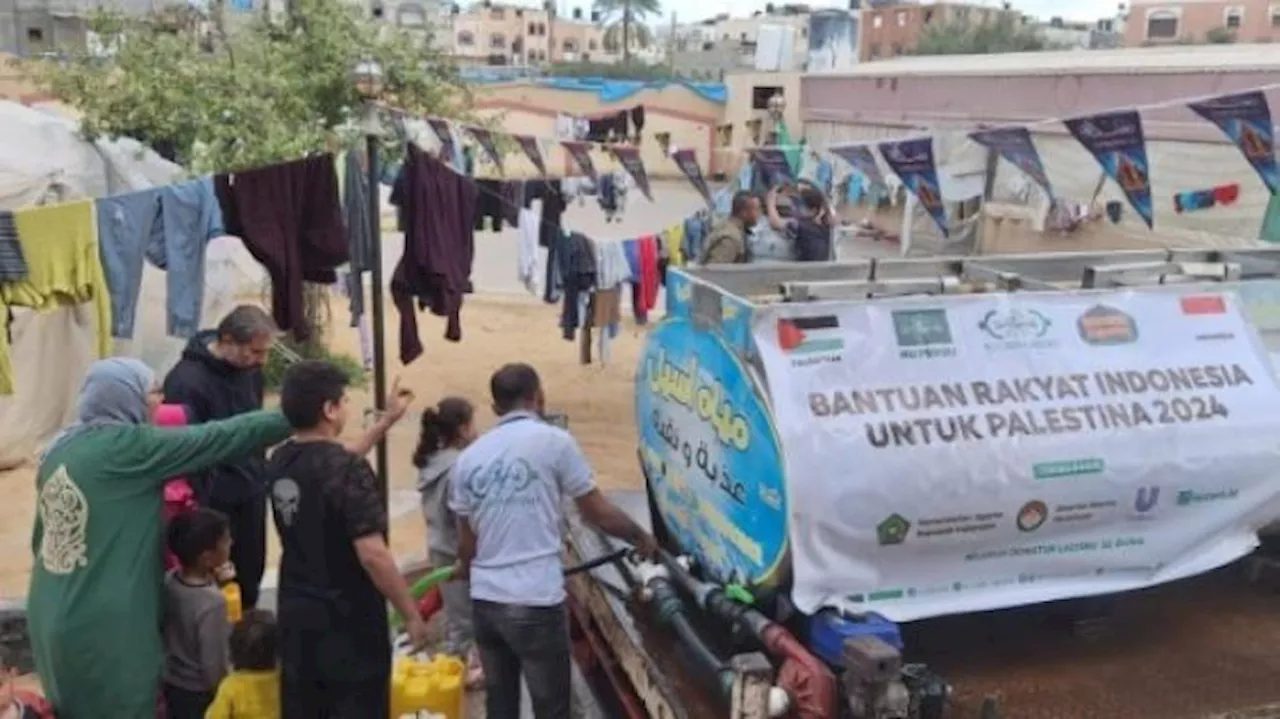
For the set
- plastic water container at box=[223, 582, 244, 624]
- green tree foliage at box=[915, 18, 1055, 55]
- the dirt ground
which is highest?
green tree foliage at box=[915, 18, 1055, 55]

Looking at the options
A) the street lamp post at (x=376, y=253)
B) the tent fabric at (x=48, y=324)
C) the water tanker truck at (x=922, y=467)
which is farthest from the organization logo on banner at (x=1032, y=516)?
the tent fabric at (x=48, y=324)

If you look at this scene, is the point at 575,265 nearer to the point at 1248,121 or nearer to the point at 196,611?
the point at 1248,121

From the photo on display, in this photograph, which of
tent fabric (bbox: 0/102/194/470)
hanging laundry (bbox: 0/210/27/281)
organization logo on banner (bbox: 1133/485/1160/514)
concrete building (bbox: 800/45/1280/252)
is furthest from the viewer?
concrete building (bbox: 800/45/1280/252)

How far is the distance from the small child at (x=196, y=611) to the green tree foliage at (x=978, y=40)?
177ft

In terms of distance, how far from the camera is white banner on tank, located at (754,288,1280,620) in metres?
3.74

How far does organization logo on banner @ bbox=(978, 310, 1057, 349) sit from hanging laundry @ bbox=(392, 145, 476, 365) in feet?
12.6

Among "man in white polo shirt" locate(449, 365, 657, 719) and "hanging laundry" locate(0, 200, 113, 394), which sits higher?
"hanging laundry" locate(0, 200, 113, 394)

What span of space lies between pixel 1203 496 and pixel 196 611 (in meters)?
3.57

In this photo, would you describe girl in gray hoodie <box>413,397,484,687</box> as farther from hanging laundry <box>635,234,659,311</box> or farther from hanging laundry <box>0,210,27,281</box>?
hanging laundry <box>635,234,659,311</box>

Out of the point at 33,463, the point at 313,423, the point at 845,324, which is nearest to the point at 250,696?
the point at 313,423

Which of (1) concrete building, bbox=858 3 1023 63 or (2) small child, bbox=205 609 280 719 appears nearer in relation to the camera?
(2) small child, bbox=205 609 280 719

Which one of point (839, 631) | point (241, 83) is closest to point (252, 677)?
point (839, 631)

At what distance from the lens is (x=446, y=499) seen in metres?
5.14

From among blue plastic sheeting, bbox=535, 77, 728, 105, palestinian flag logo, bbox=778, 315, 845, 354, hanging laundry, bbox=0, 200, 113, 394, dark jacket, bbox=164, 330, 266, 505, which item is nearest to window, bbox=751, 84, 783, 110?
blue plastic sheeting, bbox=535, 77, 728, 105
